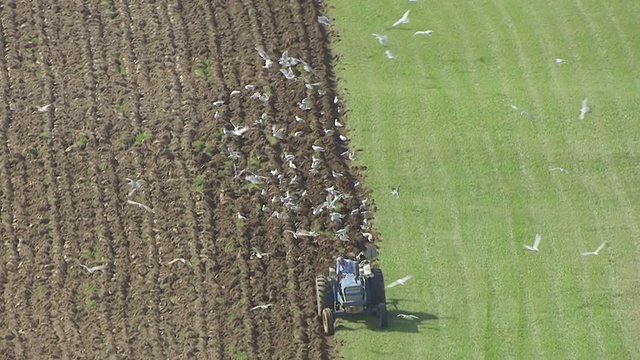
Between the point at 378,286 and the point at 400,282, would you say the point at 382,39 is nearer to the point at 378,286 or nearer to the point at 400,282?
the point at 400,282

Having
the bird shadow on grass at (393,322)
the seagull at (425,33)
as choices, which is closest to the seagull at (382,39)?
the seagull at (425,33)

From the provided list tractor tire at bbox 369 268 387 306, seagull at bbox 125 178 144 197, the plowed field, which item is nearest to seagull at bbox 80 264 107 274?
the plowed field

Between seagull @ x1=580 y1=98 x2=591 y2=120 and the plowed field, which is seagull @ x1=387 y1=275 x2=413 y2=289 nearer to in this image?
the plowed field

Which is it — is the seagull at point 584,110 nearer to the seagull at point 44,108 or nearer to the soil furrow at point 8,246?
the seagull at point 44,108

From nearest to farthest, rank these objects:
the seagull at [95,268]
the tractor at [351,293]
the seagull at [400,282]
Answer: the tractor at [351,293]
the seagull at [400,282]
the seagull at [95,268]

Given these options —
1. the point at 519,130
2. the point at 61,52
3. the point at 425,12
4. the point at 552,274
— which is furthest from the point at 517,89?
the point at 61,52

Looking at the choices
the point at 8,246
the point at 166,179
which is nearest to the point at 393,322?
the point at 166,179
